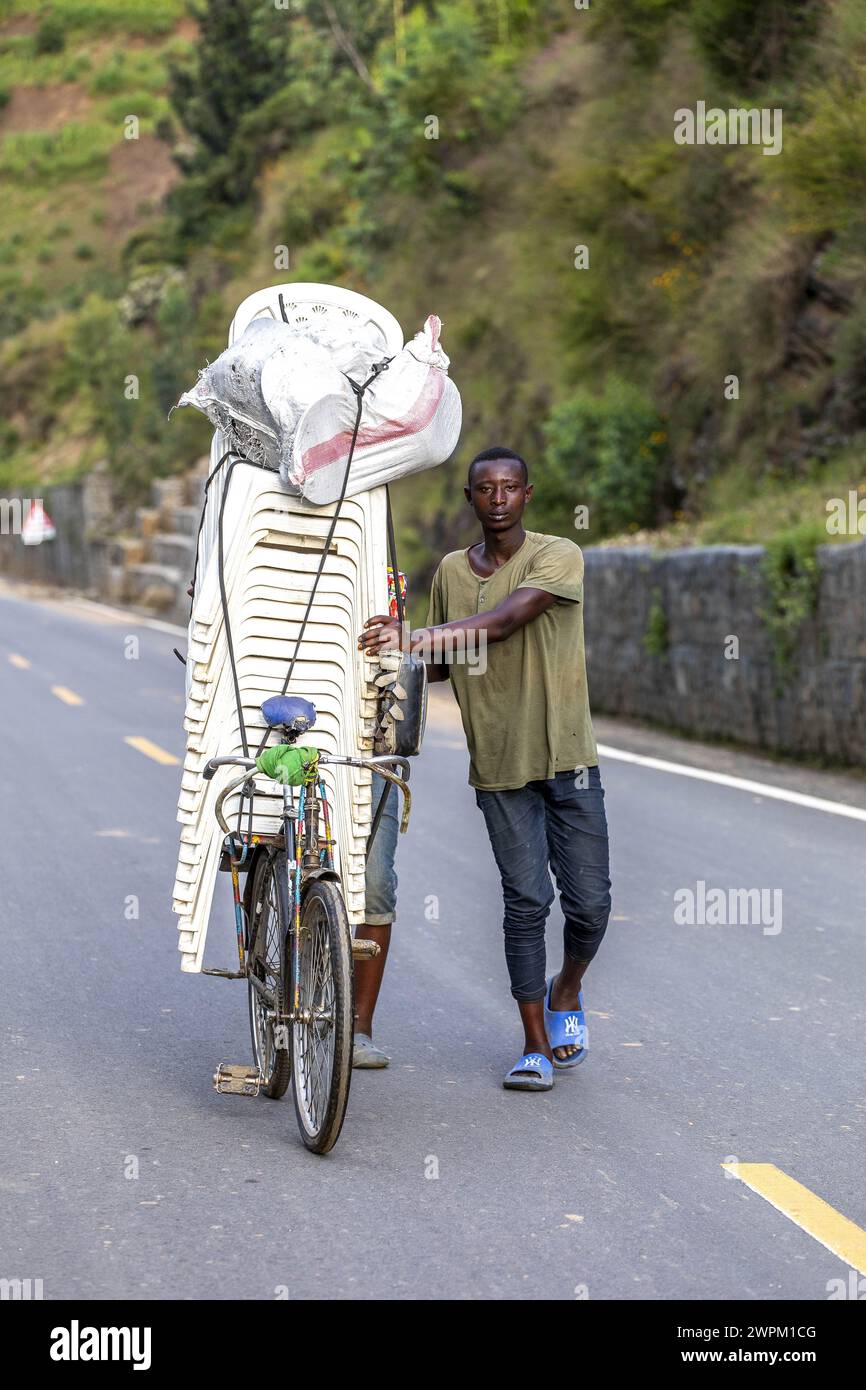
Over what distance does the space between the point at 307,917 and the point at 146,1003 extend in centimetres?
199

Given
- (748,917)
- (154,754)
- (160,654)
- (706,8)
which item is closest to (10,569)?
(160,654)

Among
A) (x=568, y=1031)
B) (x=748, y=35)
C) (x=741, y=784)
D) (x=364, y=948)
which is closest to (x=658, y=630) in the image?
(x=741, y=784)

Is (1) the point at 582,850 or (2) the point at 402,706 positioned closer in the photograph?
(2) the point at 402,706

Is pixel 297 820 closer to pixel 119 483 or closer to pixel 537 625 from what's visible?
pixel 537 625

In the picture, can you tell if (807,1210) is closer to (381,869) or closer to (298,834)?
(298,834)

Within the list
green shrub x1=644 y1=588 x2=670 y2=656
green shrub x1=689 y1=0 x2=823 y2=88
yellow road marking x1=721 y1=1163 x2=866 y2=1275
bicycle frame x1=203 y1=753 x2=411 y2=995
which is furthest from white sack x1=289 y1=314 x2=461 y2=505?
green shrub x1=689 y1=0 x2=823 y2=88

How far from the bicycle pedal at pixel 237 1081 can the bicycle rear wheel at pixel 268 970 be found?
0.10 meters

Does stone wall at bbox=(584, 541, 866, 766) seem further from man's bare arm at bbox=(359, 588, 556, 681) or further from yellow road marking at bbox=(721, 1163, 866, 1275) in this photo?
yellow road marking at bbox=(721, 1163, 866, 1275)

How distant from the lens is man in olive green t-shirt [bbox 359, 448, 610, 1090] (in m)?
6.08

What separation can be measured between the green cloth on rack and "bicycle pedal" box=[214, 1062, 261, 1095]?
3.22 feet

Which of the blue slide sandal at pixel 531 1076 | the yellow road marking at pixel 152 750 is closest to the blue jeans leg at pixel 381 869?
the blue slide sandal at pixel 531 1076

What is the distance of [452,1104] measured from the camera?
617 centimetres

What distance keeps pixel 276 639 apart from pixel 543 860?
3.74 feet

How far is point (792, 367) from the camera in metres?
21.0
